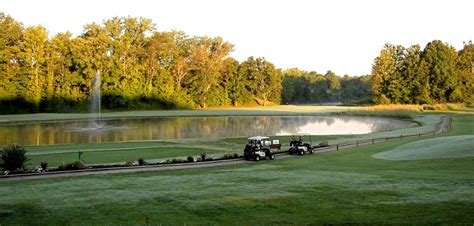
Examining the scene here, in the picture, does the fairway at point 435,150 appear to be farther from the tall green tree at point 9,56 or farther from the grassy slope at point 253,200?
the tall green tree at point 9,56

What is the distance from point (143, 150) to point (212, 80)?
90075mm

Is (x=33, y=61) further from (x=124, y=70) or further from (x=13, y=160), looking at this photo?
(x=13, y=160)

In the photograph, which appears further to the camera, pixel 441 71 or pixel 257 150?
pixel 441 71

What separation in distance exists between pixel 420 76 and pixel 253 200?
11334cm

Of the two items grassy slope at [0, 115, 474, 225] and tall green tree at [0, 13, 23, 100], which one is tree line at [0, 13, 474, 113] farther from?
grassy slope at [0, 115, 474, 225]

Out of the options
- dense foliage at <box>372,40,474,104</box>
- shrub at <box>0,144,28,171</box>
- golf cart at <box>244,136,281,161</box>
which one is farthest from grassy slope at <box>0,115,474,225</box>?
dense foliage at <box>372,40,474,104</box>

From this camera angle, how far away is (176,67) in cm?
12212

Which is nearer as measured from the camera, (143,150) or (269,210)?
(269,210)

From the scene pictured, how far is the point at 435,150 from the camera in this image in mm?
23500

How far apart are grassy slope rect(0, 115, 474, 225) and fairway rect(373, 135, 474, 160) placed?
4245 mm

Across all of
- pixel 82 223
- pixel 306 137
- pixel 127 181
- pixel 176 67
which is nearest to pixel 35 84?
pixel 176 67

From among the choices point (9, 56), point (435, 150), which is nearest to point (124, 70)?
point (9, 56)

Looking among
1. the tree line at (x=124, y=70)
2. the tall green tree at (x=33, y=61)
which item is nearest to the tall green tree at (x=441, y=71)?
the tree line at (x=124, y=70)

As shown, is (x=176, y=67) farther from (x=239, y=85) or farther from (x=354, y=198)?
(x=354, y=198)
